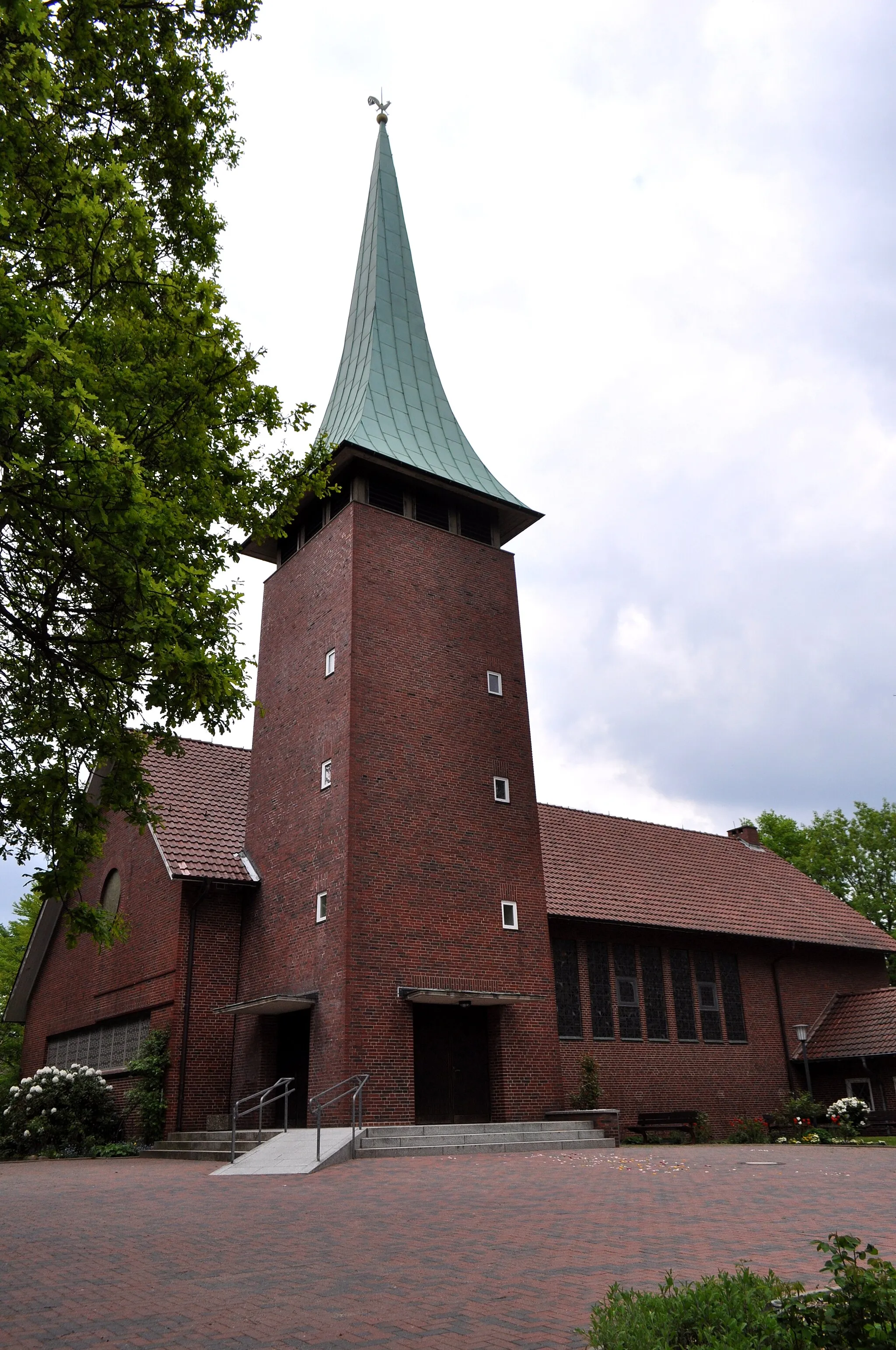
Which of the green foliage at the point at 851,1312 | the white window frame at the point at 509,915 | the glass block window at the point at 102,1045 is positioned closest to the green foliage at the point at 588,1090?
the white window frame at the point at 509,915

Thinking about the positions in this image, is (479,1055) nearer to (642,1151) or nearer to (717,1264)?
(642,1151)

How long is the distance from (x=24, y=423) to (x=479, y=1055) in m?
15.7

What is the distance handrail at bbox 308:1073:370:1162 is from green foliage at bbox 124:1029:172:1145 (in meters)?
3.67

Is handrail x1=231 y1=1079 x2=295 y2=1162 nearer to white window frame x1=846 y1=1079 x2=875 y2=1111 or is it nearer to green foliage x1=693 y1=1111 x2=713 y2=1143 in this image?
green foliage x1=693 y1=1111 x2=713 y2=1143

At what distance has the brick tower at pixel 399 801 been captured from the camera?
715 inches

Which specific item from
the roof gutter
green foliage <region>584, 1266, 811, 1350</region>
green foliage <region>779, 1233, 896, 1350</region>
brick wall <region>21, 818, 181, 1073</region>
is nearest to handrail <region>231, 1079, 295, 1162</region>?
brick wall <region>21, 818, 181, 1073</region>

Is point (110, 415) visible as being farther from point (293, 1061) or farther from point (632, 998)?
point (632, 998)

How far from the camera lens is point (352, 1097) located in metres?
16.5

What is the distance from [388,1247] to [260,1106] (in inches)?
321

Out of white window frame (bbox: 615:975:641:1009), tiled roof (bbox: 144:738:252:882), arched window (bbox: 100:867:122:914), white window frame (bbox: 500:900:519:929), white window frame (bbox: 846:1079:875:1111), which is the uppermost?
tiled roof (bbox: 144:738:252:882)

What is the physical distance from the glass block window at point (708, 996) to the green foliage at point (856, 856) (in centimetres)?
2354

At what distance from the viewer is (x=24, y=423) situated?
7.03 m

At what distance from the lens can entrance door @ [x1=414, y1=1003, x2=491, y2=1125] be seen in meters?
18.8

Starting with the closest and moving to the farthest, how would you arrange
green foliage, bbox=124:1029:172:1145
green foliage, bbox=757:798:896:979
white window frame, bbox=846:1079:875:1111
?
green foliage, bbox=124:1029:172:1145 → white window frame, bbox=846:1079:875:1111 → green foliage, bbox=757:798:896:979
